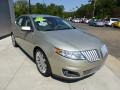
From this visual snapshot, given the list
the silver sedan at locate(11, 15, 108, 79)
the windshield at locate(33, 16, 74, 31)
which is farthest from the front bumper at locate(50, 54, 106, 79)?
the windshield at locate(33, 16, 74, 31)

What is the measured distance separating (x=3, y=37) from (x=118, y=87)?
344 inches

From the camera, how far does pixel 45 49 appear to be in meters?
4.43

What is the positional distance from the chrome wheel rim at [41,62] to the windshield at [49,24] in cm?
74

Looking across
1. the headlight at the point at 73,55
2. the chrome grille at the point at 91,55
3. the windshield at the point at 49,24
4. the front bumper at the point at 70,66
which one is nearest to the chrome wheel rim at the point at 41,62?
the front bumper at the point at 70,66

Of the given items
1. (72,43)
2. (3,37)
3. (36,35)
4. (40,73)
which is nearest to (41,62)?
(40,73)

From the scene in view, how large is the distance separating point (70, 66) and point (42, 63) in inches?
42.3

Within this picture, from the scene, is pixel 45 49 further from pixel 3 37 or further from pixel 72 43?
pixel 3 37

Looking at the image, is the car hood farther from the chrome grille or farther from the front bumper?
the front bumper

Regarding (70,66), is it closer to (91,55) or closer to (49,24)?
(91,55)

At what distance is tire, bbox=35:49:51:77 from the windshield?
0.73m

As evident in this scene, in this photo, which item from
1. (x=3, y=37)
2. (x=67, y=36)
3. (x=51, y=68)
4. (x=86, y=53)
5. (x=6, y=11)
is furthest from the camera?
(x=6, y=11)

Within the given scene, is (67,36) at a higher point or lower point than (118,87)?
higher

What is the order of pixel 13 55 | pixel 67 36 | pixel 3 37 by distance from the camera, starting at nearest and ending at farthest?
pixel 67 36 < pixel 13 55 < pixel 3 37

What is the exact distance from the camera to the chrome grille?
402 centimetres
